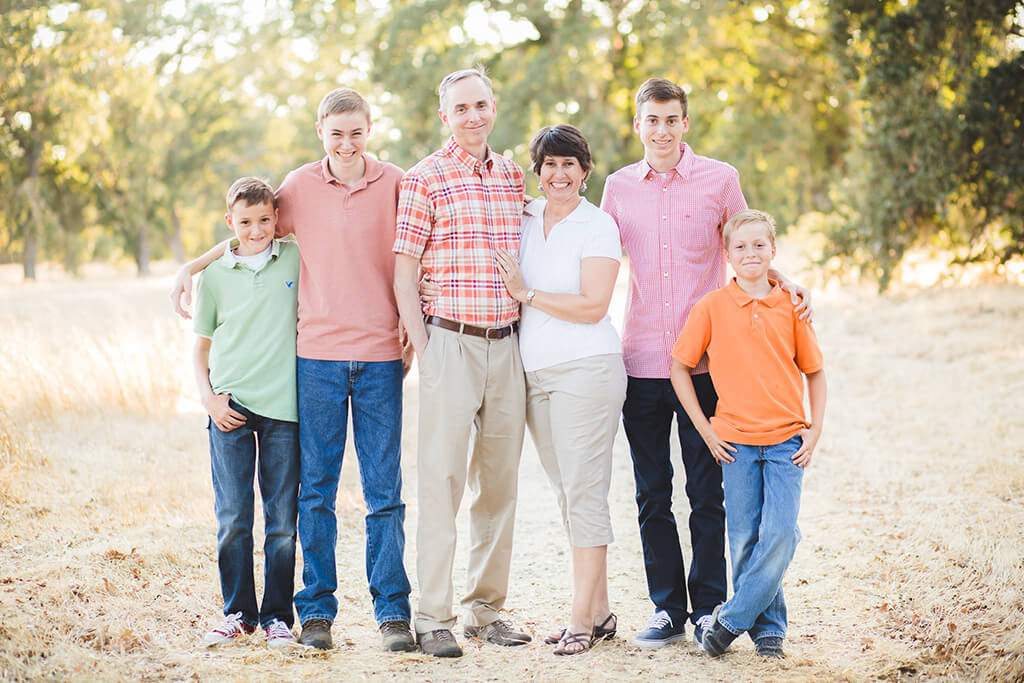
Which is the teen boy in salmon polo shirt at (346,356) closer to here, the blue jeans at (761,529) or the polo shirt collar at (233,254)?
the polo shirt collar at (233,254)

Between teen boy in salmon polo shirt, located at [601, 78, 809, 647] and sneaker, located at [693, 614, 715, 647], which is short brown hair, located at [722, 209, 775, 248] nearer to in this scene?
teen boy in salmon polo shirt, located at [601, 78, 809, 647]

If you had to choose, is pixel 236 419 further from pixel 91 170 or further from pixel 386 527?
pixel 91 170

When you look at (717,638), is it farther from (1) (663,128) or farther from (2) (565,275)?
(1) (663,128)

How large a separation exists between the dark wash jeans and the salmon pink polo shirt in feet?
3.50

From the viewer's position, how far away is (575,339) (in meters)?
3.71

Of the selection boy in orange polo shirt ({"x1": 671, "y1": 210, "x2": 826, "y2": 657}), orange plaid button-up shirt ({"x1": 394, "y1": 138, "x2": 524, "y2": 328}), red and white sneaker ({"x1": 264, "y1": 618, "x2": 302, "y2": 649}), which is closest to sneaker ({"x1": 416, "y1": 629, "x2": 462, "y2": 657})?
red and white sneaker ({"x1": 264, "y1": 618, "x2": 302, "y2": 649})

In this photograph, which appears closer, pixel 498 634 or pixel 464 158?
pixel 464 158

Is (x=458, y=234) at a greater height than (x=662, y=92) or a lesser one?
lesser

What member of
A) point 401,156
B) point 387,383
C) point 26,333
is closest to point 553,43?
point 401,156

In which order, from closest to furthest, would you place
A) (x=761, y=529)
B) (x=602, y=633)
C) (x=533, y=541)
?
1. (x=761, y=529)
2. (x=602, y=633)
3. (x=533, y=541)

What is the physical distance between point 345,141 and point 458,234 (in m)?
0.59

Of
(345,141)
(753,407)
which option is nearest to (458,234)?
(345,141)

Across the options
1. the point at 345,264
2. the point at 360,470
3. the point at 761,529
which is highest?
the point at 345,264

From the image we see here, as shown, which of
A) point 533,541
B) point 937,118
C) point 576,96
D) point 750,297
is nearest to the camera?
point 750,297
